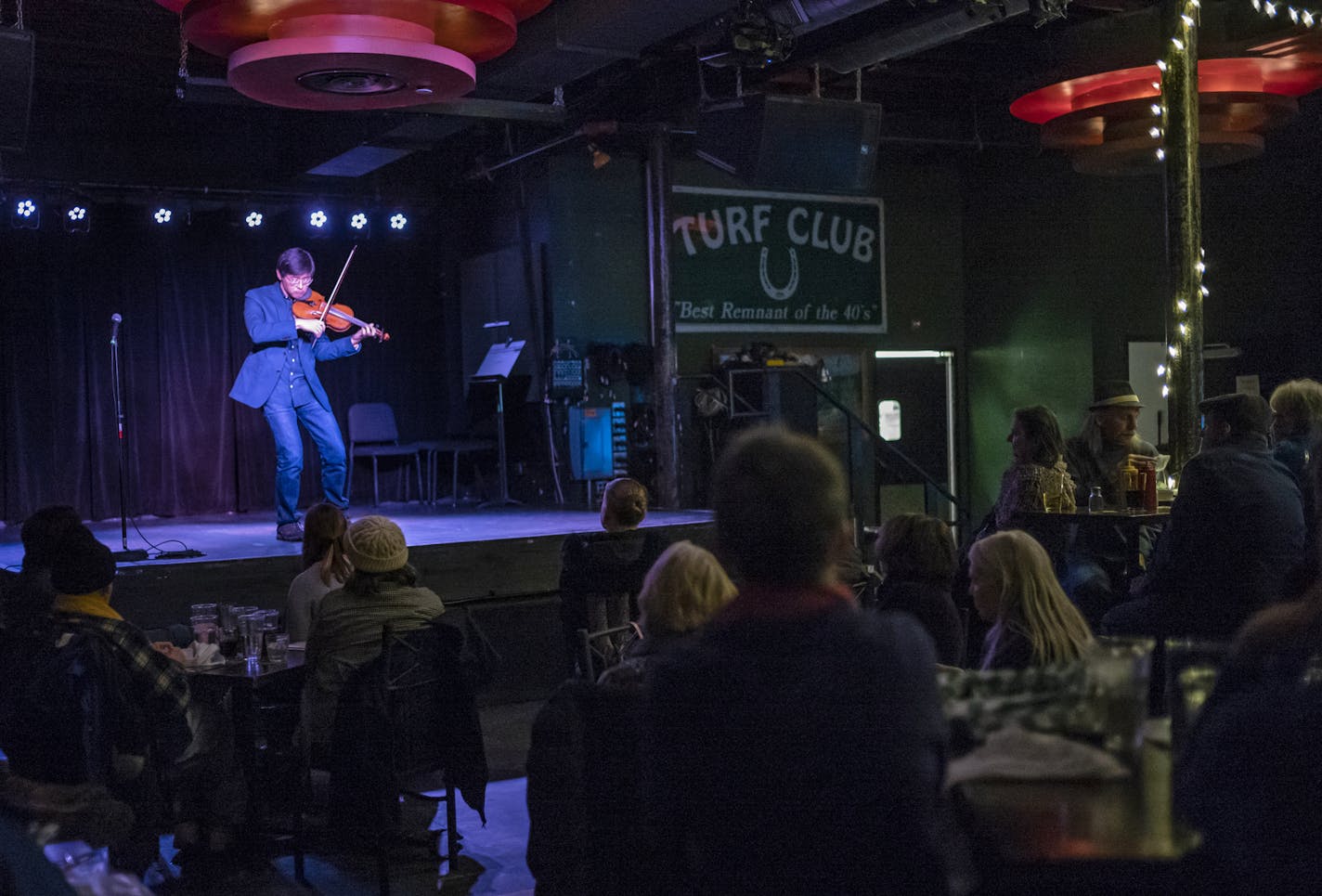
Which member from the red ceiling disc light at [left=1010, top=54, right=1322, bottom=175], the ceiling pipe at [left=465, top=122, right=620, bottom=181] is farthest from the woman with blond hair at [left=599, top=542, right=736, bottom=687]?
the ceiling pipe at [left=465, top=122, right=620, bottom=181]

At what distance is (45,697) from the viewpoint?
10.2ft

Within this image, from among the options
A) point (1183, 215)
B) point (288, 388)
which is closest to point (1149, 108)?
point (1183, 215)

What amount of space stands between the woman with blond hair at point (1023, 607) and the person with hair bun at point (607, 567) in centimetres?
222

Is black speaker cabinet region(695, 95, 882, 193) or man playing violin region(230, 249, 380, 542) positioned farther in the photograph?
black speaker cabinet region(695, 95, 882, 193)

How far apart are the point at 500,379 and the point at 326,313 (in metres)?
2.01

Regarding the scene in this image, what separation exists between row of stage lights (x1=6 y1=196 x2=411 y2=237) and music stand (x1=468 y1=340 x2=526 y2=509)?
128cm

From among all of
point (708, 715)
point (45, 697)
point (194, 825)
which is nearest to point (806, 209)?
point (194, 825)

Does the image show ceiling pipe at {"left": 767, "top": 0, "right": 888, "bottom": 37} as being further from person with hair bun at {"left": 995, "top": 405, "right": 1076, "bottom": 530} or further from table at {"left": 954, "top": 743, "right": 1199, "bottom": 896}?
table at {"left": 954, "top": 743, "right": 1199, "bottom": 896}

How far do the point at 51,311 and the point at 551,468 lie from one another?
405cm

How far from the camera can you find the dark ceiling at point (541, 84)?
7.12 meters

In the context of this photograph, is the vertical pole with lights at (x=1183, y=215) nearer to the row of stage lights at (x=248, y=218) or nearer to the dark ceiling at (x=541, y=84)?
the dark ceiling at (x=541, y=84)

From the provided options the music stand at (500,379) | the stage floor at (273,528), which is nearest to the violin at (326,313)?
the stage floor at (273,528)

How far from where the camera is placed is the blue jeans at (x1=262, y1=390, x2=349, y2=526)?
25.1ft

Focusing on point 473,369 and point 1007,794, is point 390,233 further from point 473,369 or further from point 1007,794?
point 1007,794
